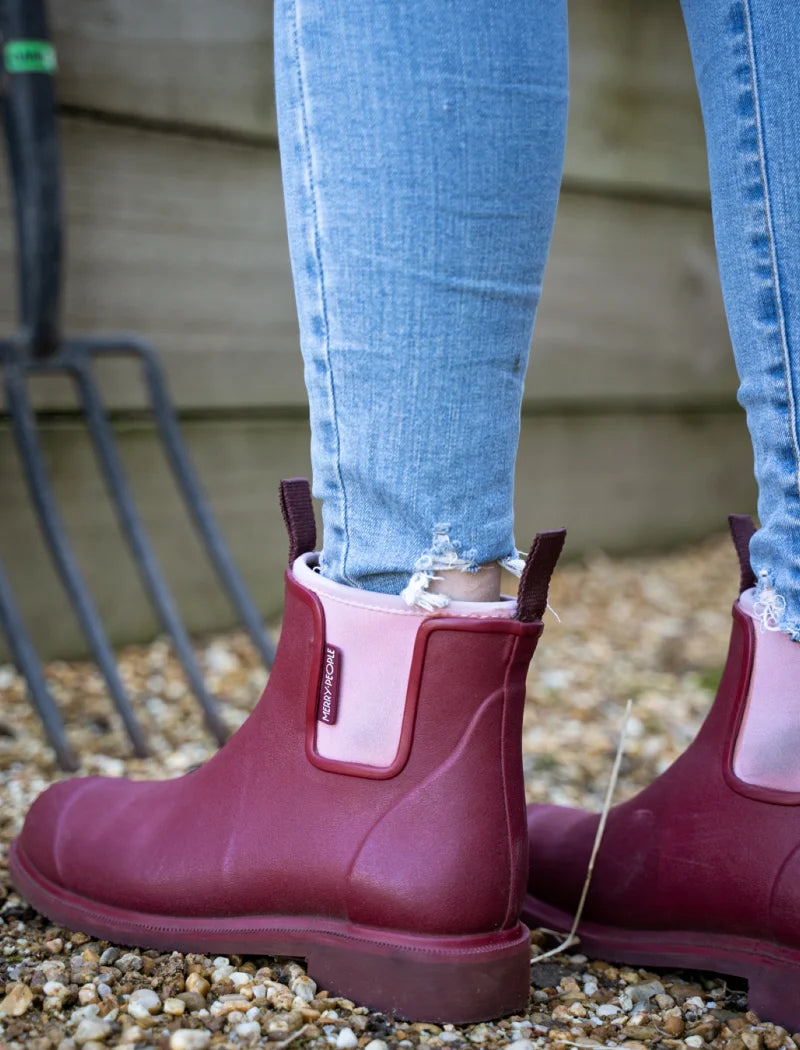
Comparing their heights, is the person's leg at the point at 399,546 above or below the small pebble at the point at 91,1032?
above

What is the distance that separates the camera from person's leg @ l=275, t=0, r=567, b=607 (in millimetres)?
660

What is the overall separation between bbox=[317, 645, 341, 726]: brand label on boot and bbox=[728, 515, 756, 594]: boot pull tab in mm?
309

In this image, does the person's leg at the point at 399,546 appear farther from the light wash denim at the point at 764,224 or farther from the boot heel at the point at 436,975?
the light wash denim at the point at 764,224

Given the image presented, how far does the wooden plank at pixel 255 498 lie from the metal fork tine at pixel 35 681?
1.01 feet

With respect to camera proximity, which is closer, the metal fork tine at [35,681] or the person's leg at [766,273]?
the person's leg at [766,273]

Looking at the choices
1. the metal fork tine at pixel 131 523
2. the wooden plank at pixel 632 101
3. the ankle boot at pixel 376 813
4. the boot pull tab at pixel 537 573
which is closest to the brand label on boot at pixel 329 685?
the ankle boot at pixel 376 813

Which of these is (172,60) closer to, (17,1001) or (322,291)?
(322,291)

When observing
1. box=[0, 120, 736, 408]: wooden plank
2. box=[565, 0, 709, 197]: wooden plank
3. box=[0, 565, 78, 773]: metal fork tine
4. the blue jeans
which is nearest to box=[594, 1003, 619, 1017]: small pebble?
the blue jeans

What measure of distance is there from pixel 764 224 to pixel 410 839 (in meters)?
0.47

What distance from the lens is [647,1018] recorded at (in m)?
0.78

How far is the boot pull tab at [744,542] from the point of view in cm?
84

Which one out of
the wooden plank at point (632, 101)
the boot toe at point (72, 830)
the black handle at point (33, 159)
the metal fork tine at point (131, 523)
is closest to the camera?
the boot toe at point (72, 830)

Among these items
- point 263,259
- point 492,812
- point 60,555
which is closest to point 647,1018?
point 492,812

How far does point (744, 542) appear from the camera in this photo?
0.86 metres
